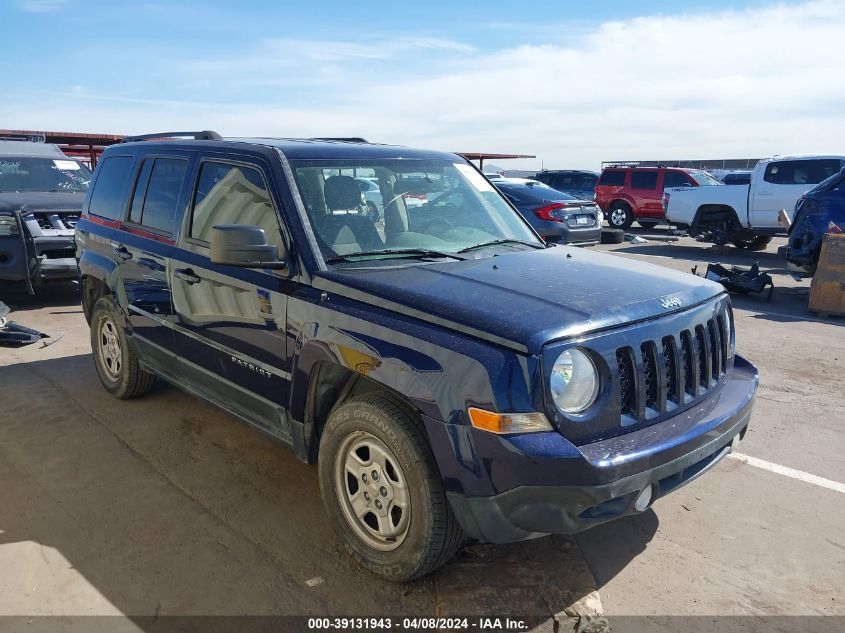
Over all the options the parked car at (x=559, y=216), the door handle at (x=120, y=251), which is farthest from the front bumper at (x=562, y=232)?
the door handle at (x=120, y=251)

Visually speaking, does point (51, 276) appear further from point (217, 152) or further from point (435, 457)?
point (435, 457)

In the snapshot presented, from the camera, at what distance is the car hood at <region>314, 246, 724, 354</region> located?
102 inches

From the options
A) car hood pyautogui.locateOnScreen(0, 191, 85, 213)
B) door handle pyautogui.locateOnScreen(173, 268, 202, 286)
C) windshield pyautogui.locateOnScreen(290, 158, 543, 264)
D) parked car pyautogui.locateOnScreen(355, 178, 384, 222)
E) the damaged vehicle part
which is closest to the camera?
windshield pyautogui.locateOnScreen(290, 158, 543, 264)

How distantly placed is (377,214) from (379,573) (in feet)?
5.97

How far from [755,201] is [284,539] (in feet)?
45.1

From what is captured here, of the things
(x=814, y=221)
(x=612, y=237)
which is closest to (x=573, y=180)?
(x=612, y=237)

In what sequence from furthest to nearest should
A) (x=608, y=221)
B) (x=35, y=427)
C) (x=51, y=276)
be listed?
(x=608, y=221) → (x=51, y=276) → (x=35, y=427)

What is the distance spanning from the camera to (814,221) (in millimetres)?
9555

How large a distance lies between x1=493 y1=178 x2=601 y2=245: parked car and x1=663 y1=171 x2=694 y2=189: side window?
6.03 m

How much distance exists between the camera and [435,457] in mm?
2643

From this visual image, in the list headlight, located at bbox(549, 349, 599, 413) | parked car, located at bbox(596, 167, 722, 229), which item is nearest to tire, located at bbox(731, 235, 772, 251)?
parked car, located at bbox(596, 167, 722, 229)

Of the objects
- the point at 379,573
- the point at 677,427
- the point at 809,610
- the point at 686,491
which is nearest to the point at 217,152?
the point at 379,573

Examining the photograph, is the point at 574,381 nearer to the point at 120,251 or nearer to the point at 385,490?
the point at 385,490

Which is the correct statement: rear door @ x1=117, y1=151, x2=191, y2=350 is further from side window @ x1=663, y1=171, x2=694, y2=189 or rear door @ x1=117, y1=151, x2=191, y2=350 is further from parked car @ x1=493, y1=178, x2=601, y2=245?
side window @ x1=663, y1=171, x2=694, y2=189
